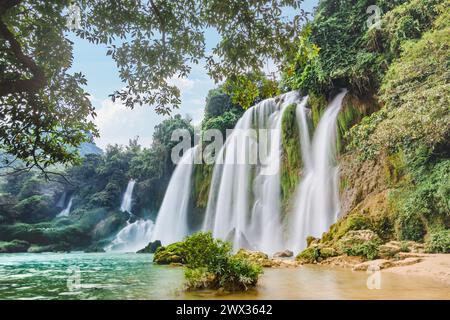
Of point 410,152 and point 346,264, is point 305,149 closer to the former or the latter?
point 410,152

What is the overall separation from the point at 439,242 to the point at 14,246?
27192 millimetres

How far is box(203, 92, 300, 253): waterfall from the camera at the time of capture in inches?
708

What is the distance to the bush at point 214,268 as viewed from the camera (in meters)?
5.55

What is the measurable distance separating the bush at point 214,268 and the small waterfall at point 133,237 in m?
22.7

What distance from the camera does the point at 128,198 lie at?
31.6 metres

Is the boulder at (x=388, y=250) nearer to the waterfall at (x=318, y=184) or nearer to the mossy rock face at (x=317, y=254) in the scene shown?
the mossy rock face at (x=317, y=254)

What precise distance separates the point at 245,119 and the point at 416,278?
51.6ft

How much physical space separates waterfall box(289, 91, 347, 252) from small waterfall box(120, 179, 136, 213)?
Answer: 18978 millimetres

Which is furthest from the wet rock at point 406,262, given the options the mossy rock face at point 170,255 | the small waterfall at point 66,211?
the small waterfall at point 66,211

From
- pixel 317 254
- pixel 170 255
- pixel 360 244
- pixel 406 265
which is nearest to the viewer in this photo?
pixel 406 265

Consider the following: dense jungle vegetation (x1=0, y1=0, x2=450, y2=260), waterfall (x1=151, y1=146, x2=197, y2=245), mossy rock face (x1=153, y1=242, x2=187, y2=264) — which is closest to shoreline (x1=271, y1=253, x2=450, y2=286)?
dense jungle vegetation (x1=0, y1=0, x2=450, y2=260)

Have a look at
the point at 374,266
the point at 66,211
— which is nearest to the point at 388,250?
the point at 374,266

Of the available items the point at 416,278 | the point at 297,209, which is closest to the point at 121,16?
the point at 416,278

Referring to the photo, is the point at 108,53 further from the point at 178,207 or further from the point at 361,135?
the point at 178,207
